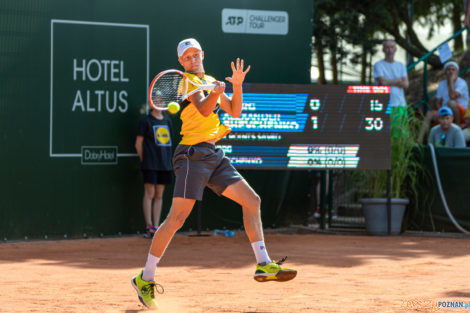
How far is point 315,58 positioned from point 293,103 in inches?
298

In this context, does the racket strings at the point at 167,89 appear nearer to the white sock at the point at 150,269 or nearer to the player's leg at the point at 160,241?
the player's leg at the point at 160,241

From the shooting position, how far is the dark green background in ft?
34.3

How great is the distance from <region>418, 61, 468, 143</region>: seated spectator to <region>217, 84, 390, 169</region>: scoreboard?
1.79 metres

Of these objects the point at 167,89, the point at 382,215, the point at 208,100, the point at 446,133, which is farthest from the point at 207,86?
the point at 446,133

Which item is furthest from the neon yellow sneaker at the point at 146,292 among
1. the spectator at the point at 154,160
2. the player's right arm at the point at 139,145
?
the player's right arm at the point at 139,145

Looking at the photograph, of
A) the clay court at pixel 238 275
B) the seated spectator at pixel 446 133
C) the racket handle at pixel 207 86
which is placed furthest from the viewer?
the seated spectator at pixel 446 133

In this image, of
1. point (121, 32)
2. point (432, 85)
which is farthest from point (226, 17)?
point (432, 85)

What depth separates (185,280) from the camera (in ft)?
23.2

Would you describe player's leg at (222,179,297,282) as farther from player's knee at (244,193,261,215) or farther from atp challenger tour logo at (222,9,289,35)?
atp challenger tour logo at (222,9,289,35)

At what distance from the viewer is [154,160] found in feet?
35.3

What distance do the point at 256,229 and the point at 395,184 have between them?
19.6 ft

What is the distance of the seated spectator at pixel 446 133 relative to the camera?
11.6 meters

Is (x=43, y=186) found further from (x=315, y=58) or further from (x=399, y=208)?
(x=315, y=58)

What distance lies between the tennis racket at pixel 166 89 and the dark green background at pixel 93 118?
4.99 meters
